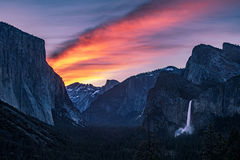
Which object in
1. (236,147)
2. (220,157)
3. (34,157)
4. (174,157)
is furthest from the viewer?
(174,157)

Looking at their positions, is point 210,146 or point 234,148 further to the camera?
point 210,146

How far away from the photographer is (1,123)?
568ft

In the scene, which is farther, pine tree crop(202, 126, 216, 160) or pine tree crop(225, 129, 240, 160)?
pine tree crop(202, 126, 216, 160)

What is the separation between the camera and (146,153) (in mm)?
68438

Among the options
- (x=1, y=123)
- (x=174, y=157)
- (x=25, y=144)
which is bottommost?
(x=174, y=157)

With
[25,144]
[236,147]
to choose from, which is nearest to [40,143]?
[25,144]

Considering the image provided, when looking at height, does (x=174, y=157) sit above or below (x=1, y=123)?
below

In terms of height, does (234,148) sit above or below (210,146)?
below

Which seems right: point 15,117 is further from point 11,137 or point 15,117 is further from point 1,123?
point 11,137

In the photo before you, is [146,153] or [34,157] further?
[34,157]

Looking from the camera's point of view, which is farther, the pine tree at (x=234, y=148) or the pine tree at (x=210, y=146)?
the pine tree at (x=210, y=146)

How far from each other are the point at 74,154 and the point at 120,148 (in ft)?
118

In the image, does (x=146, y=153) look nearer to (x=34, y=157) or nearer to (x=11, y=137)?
(x=34, y=157)

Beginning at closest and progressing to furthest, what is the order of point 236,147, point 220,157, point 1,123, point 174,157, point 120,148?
point 236,147 → point 220,157 → point 174,157 → point 1,123 → point 120,148
